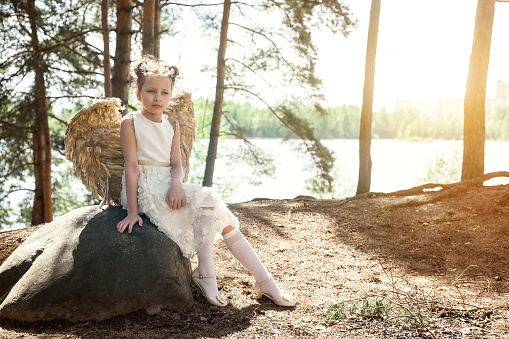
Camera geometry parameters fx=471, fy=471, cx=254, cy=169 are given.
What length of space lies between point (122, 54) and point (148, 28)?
2.29 feet

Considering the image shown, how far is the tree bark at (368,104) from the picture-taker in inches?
331

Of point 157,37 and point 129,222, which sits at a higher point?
point 157,37

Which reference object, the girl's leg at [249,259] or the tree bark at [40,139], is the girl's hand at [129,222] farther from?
the tree bark at [40,139]

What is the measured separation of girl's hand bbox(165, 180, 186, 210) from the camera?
3637 mm

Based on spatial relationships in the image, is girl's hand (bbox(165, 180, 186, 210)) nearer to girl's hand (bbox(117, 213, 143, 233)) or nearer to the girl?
the girl

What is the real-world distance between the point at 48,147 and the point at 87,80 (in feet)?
6.99

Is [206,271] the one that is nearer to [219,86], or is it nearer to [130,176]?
[130,176]

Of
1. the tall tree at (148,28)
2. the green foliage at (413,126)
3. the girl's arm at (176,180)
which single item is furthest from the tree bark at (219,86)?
the green foliage at (413,126)

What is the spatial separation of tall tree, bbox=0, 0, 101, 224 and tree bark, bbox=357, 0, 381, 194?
20.5ft

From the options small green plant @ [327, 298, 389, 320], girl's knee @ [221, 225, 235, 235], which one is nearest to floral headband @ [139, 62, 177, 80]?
girl's knee @ [221, 225, 235, 235]

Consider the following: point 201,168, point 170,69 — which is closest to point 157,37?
point 170,69

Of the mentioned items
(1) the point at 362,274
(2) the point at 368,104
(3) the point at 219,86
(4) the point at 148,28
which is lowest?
(1) the point at 362,274

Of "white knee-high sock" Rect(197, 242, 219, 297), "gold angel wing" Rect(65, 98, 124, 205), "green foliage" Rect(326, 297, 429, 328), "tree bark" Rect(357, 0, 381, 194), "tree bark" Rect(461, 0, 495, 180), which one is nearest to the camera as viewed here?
"green foliage" Rect(326, 297, 429, 328)

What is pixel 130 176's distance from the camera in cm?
364
